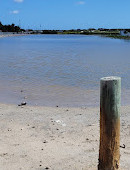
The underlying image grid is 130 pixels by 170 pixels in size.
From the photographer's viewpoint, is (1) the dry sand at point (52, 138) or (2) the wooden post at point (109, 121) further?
(1) the dry sand at point (52, 138)

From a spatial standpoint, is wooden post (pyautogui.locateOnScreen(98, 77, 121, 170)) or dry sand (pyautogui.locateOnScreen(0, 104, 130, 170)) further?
dry sand (pyautogui.locateOnScreen(0, 104, 130, 170))

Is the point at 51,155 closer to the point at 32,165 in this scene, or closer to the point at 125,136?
the point at 32,165

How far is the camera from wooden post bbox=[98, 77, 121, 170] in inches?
179

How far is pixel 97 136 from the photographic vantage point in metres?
7.13

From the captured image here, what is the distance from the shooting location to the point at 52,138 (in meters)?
7.05

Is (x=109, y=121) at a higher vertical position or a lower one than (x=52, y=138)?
higher

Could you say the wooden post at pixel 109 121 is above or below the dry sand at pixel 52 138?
above

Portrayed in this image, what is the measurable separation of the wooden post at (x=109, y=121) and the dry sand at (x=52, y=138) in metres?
0.67

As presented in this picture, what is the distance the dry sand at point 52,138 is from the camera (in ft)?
18.9

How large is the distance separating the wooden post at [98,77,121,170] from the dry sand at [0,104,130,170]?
668 mm

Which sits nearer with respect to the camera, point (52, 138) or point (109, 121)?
point (109, 121)

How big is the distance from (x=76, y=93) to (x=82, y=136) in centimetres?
564

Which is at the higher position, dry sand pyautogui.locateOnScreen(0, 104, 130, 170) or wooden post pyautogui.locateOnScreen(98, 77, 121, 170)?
wooden post pyautogui.locateOnScreen(98, 77, 121, 170)

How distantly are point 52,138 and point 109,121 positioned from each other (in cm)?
264
